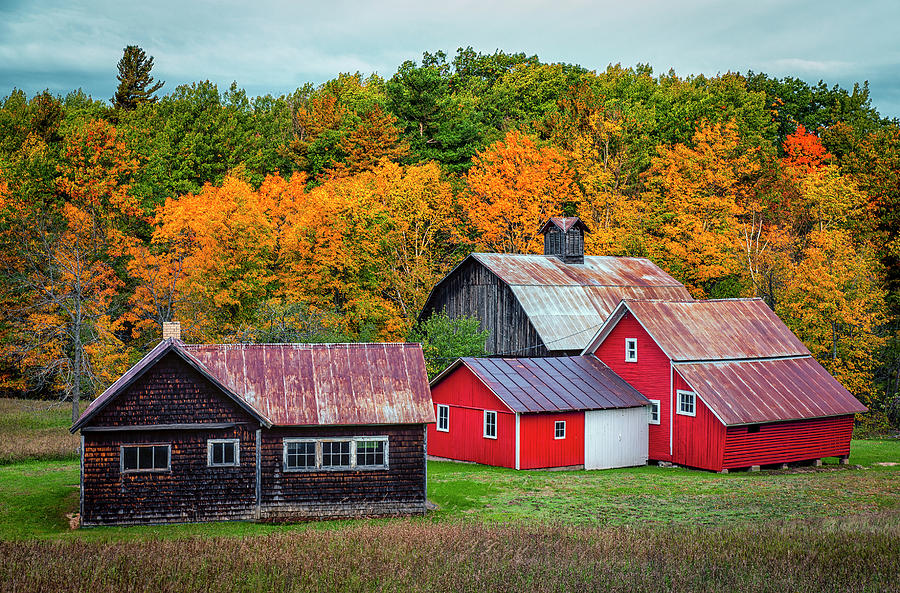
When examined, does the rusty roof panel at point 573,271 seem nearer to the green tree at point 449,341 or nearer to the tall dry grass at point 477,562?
the green tree at point 449,341

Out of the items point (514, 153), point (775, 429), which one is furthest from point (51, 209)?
point (775, 429)

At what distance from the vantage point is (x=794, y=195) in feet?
200

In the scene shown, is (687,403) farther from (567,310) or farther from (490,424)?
(567,310)

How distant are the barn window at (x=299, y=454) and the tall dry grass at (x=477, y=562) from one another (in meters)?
4.48

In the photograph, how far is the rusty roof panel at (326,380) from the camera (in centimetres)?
2536

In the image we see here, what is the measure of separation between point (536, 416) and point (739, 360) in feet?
31.1

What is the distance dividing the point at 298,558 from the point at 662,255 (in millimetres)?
47268

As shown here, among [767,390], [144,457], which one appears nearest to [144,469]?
[144,457]

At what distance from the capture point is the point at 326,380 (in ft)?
86.8

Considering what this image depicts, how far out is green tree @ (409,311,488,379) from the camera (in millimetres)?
43594

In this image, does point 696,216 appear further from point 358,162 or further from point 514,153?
point 358,162

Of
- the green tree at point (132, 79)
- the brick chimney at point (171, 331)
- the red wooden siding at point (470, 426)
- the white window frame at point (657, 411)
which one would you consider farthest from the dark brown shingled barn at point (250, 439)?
the green tree at point (132, 79)

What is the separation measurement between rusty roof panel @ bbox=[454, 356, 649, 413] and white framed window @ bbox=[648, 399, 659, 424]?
0.29m

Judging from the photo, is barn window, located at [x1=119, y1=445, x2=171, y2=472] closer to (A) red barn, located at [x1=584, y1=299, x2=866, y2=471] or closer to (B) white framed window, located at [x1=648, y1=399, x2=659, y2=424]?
(A) red barn, located at [x1=584, y1=299, x2=866, y2=471]
